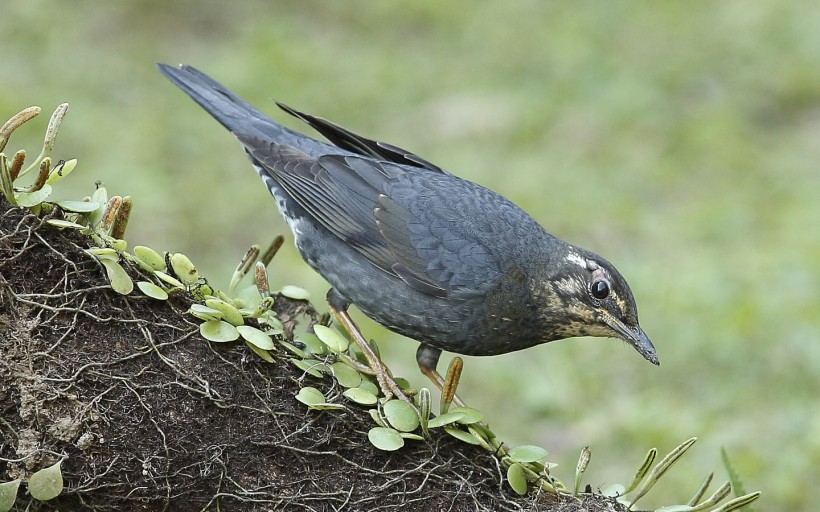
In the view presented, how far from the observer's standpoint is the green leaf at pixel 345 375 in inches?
145

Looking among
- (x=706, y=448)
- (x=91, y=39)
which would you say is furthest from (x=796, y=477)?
(x=91, y=39)

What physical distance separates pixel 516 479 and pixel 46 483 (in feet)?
5.31

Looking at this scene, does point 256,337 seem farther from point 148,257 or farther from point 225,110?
point 225,110

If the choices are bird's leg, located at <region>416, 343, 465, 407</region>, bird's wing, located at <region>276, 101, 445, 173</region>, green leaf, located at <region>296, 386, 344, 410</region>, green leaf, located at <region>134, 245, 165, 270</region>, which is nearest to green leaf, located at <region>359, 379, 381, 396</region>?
green leaf, located at <region>296, 386, 344, 410</region>

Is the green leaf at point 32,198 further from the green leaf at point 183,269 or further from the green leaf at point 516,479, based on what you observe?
the green leaf at point 516,479

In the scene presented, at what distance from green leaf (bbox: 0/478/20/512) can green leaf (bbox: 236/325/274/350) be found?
34.0 inches

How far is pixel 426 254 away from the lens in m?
4.66

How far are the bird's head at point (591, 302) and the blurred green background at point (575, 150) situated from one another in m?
2.13

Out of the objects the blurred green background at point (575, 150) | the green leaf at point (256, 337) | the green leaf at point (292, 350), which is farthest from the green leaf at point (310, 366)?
the blurred green background at point (575, 150)

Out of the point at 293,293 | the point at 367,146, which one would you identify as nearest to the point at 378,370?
the point at 293,293

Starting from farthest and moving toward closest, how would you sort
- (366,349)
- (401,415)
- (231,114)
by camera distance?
(231,114)
(366,349)
(401,415)

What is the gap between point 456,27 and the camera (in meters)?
13.2

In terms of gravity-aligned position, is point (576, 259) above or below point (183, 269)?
above

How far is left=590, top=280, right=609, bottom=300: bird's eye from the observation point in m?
4.34
